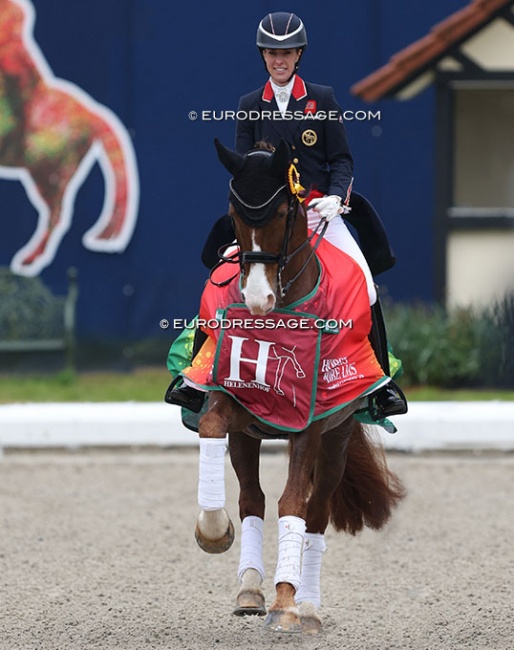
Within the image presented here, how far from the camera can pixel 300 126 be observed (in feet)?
19.5

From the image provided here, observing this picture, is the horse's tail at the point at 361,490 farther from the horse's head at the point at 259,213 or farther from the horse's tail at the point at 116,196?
the horse's tail at the point at 116,196

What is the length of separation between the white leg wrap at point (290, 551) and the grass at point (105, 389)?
7618 mm

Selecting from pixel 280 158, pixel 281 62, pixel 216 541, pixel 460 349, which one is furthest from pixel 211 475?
pixel 460 349

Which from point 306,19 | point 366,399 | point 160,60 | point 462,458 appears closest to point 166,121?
point 160,60

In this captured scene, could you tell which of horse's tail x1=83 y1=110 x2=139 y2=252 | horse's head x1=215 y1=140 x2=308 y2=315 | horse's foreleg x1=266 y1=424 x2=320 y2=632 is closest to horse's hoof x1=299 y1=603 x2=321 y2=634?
horse's foreleg x1=266 y1=424 x2=320 y2=632

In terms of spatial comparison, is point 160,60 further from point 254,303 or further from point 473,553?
point 254,303

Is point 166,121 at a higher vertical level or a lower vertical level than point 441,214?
higher

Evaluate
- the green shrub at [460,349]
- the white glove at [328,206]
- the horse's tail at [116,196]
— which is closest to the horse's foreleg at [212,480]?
the white glove at [328,206]

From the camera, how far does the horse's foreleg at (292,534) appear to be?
5.50 metres

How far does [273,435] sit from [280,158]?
1175mm

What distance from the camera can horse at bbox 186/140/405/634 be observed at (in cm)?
528

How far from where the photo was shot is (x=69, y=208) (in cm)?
1476

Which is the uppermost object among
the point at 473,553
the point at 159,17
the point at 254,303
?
the point at 159,17

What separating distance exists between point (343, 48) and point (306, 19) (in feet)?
1.58
